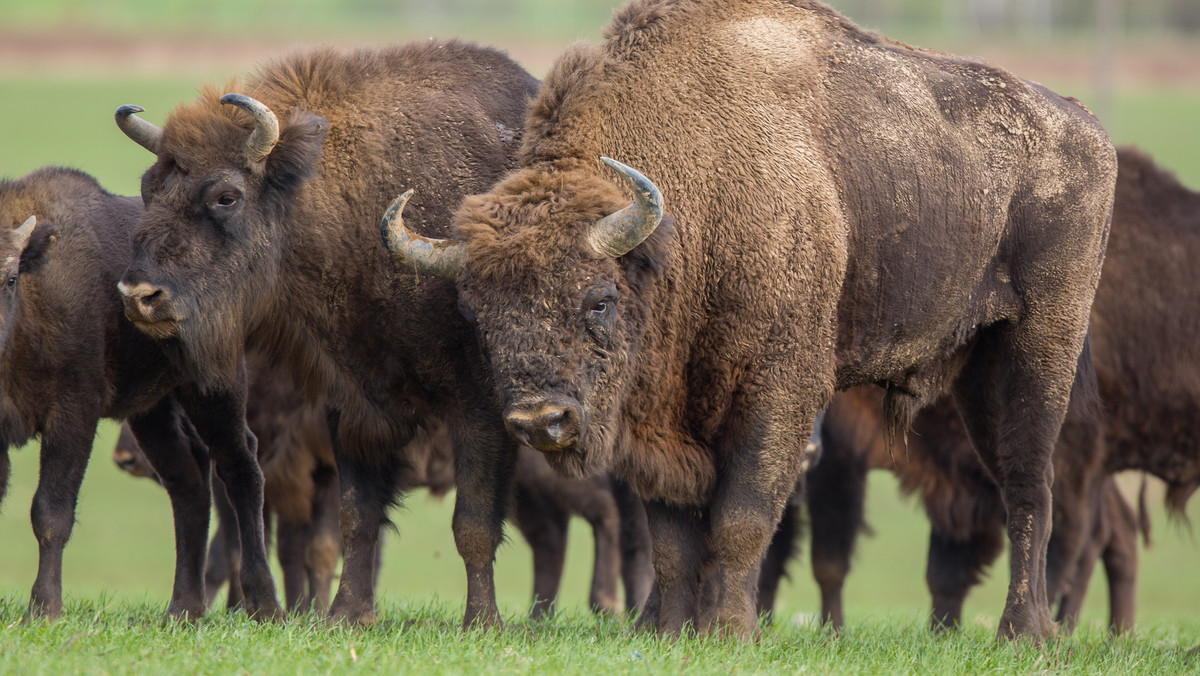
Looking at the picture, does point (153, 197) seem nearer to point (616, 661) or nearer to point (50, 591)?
point (50, 591)

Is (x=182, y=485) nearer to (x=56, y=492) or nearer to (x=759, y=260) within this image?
(x=56, y=492)

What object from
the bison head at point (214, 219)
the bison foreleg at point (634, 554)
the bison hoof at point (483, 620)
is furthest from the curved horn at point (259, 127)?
the bison foreleg at point (634, 554)

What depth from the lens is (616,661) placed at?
5.68m

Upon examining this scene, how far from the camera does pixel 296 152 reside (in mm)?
6730

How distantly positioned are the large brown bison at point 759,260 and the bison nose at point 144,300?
1304 mm

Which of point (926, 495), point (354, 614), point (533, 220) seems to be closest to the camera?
point (533, 220)

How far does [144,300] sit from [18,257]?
0.67 m

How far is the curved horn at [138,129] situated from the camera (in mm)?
7051

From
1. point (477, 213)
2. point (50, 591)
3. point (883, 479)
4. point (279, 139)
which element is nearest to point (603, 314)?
point (477, 213)

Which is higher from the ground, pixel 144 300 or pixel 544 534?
pixel 144 300

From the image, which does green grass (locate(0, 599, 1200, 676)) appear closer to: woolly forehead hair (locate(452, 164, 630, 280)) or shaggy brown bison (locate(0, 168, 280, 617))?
shaggy brown bison (locate(0, 168, 280, 617))

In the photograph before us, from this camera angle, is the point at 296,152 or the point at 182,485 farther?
the point at 182,485

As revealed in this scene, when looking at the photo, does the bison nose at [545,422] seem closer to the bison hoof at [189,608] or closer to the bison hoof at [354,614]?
the bison hoof at [354,614]

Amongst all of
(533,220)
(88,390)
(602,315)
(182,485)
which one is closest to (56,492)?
(88,390)
